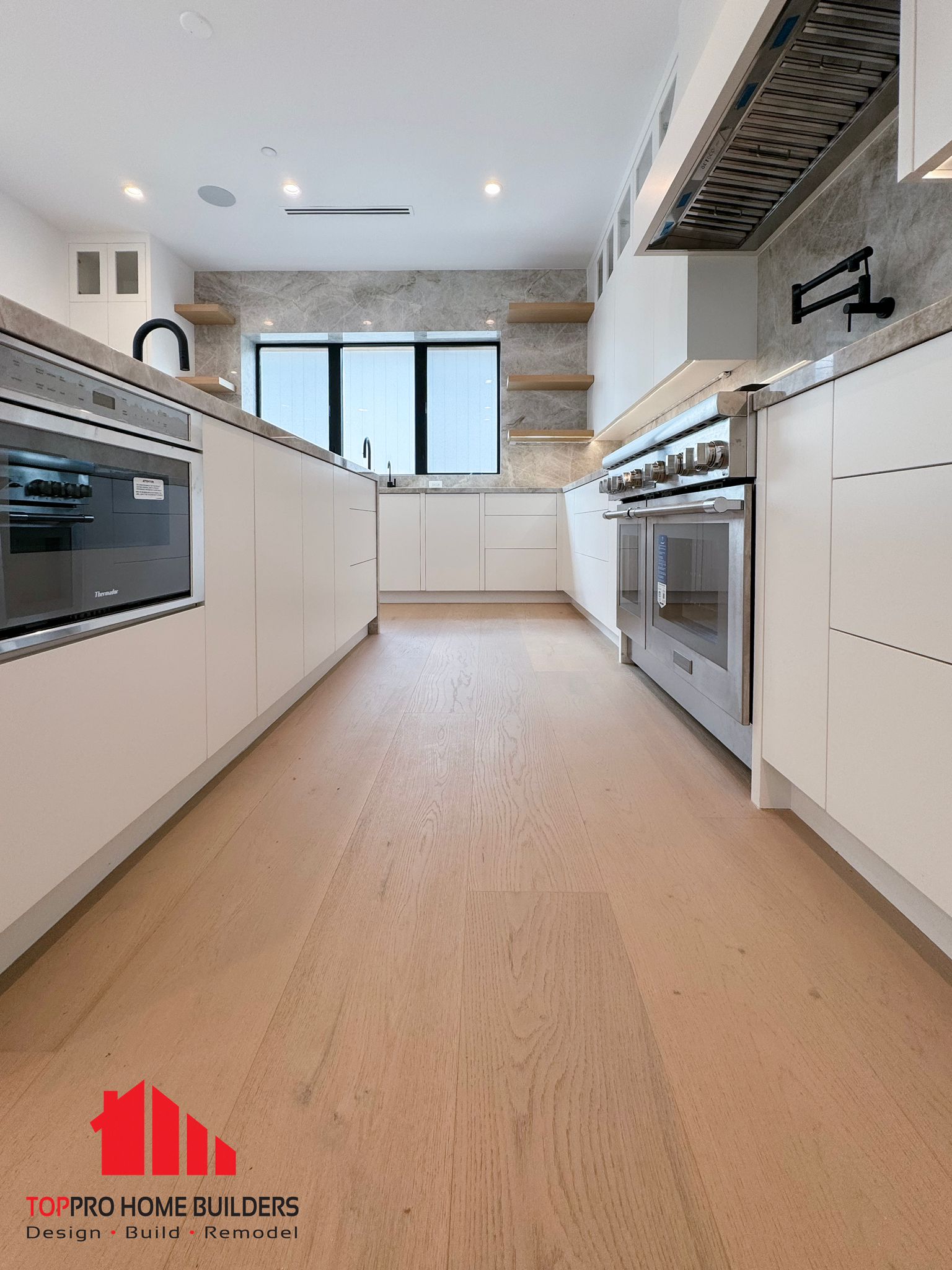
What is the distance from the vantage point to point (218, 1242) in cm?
60

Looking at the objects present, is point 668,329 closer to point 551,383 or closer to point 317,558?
point 317,558

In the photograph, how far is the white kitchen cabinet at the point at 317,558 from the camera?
2422 mm

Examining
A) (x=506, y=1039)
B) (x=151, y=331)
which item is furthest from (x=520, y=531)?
(x=506, y=1039)

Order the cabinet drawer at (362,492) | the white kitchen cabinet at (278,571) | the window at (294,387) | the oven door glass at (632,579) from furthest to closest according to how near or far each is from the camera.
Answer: the window at (294,387), the cabinet drawer at (362,492), the oven door glass at (632,579), the white kitchen cabinet at (278,571)

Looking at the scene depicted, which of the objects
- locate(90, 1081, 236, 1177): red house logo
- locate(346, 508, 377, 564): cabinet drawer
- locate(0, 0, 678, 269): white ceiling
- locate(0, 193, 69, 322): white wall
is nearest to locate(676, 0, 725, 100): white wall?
locate(0, 0, 678, 269): white ceiling

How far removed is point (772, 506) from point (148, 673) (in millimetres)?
1247

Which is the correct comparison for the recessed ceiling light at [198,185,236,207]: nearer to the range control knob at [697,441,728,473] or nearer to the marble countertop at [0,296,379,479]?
the marble countertop at [0,296,379,479]

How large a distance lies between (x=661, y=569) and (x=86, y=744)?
6.14ft

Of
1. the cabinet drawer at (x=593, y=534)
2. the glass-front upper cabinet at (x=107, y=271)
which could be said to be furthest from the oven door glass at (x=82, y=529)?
the glass-front upper cabinet at (x=107, y=271)

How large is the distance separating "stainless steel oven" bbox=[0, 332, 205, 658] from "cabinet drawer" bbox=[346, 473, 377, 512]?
1.85 metres

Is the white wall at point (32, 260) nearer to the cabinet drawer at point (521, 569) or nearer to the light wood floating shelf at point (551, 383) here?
the light wood floating shelf at point (551, 383)

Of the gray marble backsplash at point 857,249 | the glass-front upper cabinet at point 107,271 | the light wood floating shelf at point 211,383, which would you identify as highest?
the glass-front upper cabinet at point 107,271

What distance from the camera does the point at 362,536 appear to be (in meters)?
3.64

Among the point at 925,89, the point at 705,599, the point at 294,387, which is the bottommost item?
the point at 705,599
